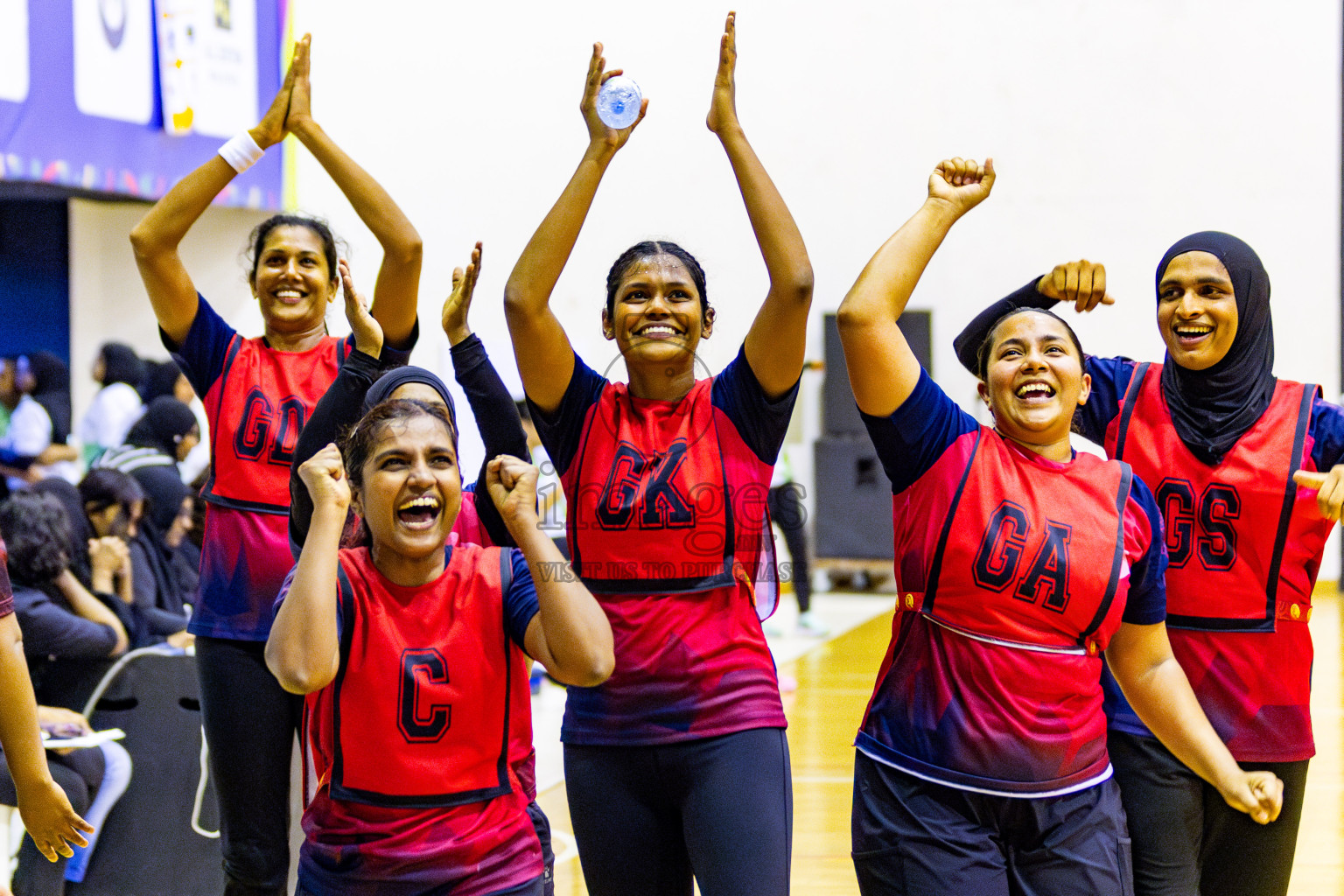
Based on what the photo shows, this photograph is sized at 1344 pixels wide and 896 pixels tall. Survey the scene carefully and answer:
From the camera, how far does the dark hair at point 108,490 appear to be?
4.24 meters

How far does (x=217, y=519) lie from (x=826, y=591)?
738 cm

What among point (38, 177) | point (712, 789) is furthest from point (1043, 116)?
point (712, 789)

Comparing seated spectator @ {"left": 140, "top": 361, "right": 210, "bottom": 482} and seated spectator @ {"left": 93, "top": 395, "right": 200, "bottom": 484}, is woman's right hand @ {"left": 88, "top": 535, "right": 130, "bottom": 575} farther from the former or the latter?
seated spectator @ {"left": 140, "top": 361, "right": 210, "bottom": 482}

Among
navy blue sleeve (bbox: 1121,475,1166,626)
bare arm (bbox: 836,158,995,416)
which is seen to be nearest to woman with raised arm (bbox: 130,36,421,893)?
bare arm (bbox: 836,158,995,416)

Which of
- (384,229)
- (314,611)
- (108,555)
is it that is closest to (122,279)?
(108,555)

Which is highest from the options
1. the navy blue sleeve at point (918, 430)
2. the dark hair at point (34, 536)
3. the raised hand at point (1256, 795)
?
the navy blue sleeve at point (918, 430)

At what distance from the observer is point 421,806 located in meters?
1.76

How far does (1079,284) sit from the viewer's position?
224 cm

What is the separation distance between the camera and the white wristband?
2.66 m

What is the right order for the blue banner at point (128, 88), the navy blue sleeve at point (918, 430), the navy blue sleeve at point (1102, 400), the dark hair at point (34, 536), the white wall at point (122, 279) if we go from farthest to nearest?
the white wall at point (122, 279)
the blue banner at point (128, 88)
the dark hair at point (34, 536)
the navy blue sleeve at point (1102, 400)
the navy blue sleeve at point (918, 430)

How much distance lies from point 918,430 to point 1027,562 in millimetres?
257

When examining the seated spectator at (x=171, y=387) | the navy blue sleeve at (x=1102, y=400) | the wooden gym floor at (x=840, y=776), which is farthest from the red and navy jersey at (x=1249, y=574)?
the seated spectator at (x=171, y=387)

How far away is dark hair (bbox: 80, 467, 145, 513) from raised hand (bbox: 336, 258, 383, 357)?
2188 mm

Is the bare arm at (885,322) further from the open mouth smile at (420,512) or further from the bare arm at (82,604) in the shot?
the bare arm at (82,604)
